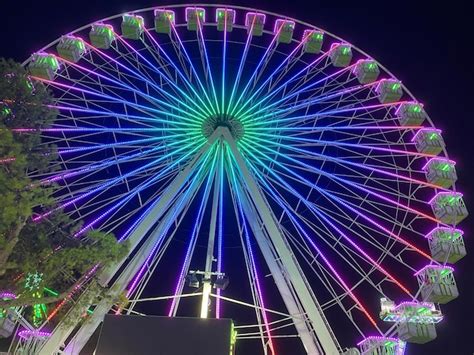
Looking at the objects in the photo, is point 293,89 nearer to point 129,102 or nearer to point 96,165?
point 129,102

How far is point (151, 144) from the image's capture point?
17.3m

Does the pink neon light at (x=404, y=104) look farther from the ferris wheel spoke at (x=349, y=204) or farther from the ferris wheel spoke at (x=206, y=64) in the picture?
the ferris wheel spoke at (x=206, y=64)

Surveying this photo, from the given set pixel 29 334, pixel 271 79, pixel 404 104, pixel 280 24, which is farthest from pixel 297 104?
pixel 29 334

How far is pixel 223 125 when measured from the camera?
16.7 meters

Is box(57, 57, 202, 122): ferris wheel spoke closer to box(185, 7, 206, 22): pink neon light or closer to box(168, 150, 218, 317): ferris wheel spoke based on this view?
box(168, 150, 218, 317): ferris wheel spoke

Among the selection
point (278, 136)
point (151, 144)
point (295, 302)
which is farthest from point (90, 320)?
point (278, 136)

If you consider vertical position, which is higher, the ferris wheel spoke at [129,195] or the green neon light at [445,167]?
the green neon light at [445,167]

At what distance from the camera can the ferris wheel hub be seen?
16.8 m

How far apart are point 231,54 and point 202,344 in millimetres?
11458

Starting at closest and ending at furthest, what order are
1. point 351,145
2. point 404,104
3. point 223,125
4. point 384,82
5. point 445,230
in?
1. point 445,230
2. point 223,125
3. point 351,145
4. point 404,104
5. point 384,82

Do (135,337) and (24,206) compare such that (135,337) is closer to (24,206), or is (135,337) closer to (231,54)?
(24,206)

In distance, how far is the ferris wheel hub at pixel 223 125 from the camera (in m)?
16.8

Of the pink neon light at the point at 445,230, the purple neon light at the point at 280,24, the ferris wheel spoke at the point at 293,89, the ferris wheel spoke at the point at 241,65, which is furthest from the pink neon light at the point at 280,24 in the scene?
the pink neon light at the point at 445,230

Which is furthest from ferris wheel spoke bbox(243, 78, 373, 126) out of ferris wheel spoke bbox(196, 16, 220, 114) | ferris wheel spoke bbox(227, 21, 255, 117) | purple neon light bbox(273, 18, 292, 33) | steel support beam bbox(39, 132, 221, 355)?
purple neon light bbox(273, 18, 292, 33)
